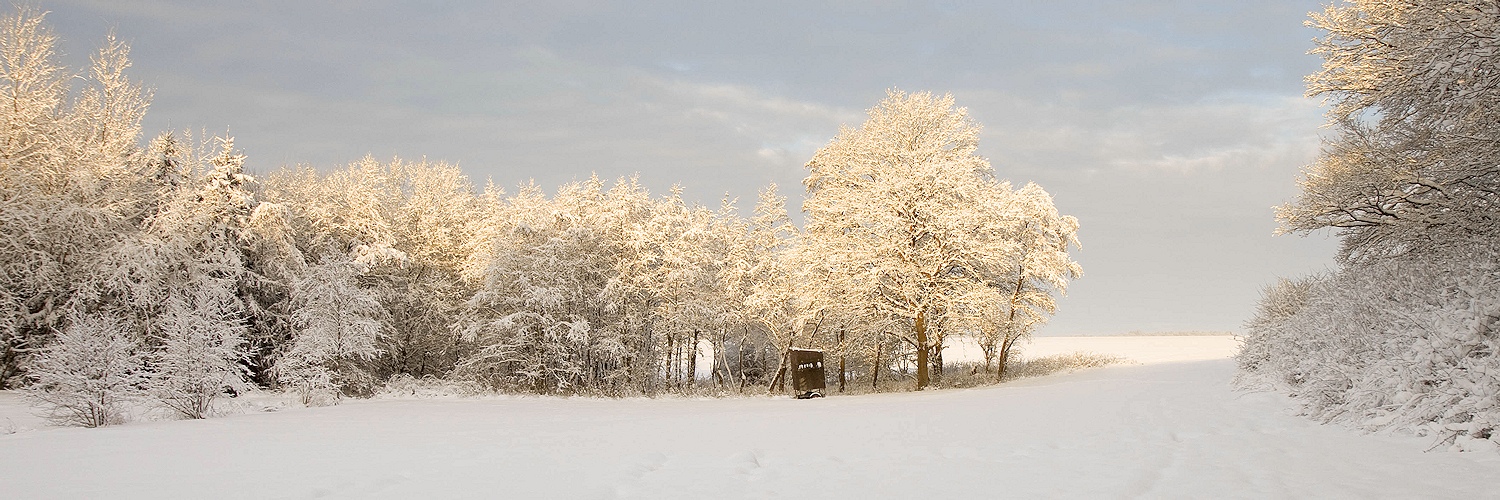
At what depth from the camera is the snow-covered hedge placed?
745 cm

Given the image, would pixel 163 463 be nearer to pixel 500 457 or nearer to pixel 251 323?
pixel 500 457

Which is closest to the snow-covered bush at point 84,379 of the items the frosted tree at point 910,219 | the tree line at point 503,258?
the tree line at point 503,258

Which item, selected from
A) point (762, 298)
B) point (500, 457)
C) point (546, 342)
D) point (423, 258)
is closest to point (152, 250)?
point (423, 258)

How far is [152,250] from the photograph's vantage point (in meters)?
20.0

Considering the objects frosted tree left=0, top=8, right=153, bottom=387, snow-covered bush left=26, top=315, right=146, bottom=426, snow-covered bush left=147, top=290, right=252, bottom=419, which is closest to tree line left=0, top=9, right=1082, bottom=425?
frosted tree left=0, top=8, right=153, bottom=387

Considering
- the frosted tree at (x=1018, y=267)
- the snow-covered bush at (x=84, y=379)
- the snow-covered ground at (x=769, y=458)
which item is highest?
the frosted tree at (x=1018, y=267)

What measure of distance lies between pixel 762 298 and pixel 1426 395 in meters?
15.9

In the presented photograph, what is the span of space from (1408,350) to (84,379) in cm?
1752

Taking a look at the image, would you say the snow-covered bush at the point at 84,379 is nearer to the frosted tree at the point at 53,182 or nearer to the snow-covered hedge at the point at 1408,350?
the frosted tree at the point at 53,182

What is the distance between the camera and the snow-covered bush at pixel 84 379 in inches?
422

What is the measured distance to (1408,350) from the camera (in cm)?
888

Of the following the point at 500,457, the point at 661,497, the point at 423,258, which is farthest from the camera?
the point at 423,258

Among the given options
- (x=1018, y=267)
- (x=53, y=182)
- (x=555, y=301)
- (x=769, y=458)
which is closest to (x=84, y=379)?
(x=769, y=458)

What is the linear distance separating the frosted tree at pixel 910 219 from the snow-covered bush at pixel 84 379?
50.2ft
